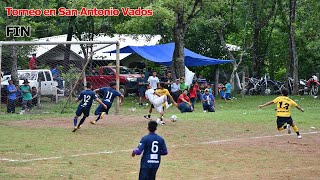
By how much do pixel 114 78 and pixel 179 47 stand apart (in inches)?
189

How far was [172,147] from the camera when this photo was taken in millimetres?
20156

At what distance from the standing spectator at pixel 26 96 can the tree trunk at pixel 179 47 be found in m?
10.3

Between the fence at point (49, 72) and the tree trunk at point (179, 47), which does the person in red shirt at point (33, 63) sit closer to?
the fence at point (49, 72)

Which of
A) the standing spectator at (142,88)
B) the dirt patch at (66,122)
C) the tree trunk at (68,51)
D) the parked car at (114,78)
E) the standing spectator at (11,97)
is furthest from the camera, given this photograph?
the standing spectator at (142,88)

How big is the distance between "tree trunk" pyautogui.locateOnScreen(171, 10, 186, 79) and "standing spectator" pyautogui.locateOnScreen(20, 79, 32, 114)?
33.9 feet

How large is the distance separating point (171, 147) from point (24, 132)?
540cm

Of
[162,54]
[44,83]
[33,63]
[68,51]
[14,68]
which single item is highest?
[68,51]

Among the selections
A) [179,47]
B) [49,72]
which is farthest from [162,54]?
[49,72]

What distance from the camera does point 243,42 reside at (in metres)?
50.6

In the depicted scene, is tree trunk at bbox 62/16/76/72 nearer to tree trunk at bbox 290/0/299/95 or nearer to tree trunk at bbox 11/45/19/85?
tree trunk at bbox 11/45/19/85

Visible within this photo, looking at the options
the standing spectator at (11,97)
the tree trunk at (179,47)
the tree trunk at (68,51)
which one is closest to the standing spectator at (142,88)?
the tree trunk at (179,47)

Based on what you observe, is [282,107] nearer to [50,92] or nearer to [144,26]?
[50,92]

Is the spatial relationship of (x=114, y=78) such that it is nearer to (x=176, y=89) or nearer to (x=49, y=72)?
(x=176, y=89)

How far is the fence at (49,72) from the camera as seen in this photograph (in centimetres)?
3075
